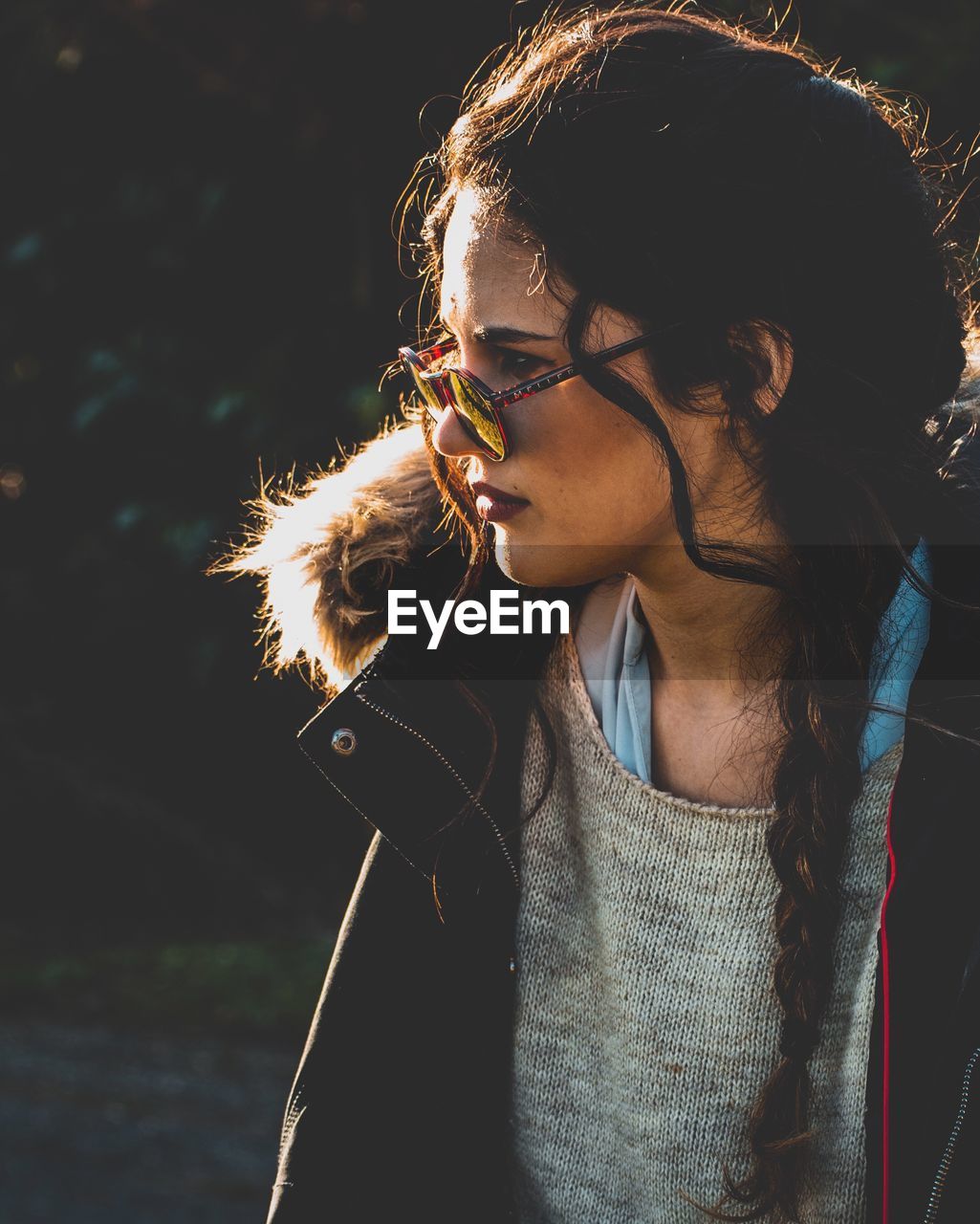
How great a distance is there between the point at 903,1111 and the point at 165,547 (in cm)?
394

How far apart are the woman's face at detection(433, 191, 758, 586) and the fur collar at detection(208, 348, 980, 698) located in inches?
11.1

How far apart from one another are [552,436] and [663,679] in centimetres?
46

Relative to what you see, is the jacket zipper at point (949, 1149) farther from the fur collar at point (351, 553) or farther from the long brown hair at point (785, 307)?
the fur collar at point (351, 553)

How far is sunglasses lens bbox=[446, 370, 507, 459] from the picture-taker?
178cm

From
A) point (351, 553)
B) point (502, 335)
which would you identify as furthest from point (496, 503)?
point (351, 553)

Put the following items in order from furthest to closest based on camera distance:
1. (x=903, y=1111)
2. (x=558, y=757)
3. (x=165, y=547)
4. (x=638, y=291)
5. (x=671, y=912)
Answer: (x=165, y=547) → (x=558, y=757) → (x=671, y=912) → (x=638, y=291) → (x=903, y=1111)

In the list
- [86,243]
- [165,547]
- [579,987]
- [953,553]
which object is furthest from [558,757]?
[86,243]

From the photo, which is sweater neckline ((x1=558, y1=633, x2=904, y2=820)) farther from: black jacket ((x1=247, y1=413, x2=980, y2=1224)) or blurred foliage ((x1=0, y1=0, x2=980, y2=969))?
blurred foliage ((x1=0, y1=0, x2=980, y2=969))

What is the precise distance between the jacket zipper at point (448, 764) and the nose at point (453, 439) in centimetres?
40

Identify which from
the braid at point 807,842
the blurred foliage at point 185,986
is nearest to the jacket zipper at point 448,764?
the braid at point 807,842

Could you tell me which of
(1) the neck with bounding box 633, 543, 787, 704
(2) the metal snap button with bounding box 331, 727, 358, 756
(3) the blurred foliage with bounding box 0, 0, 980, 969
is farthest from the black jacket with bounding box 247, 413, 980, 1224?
(3) the blurred foliage with bounding box 0, 0, 980, 969

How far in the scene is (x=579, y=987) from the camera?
207 cm

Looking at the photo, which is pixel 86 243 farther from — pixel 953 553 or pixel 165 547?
pixel 953 553

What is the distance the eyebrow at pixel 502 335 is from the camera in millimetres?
1743
